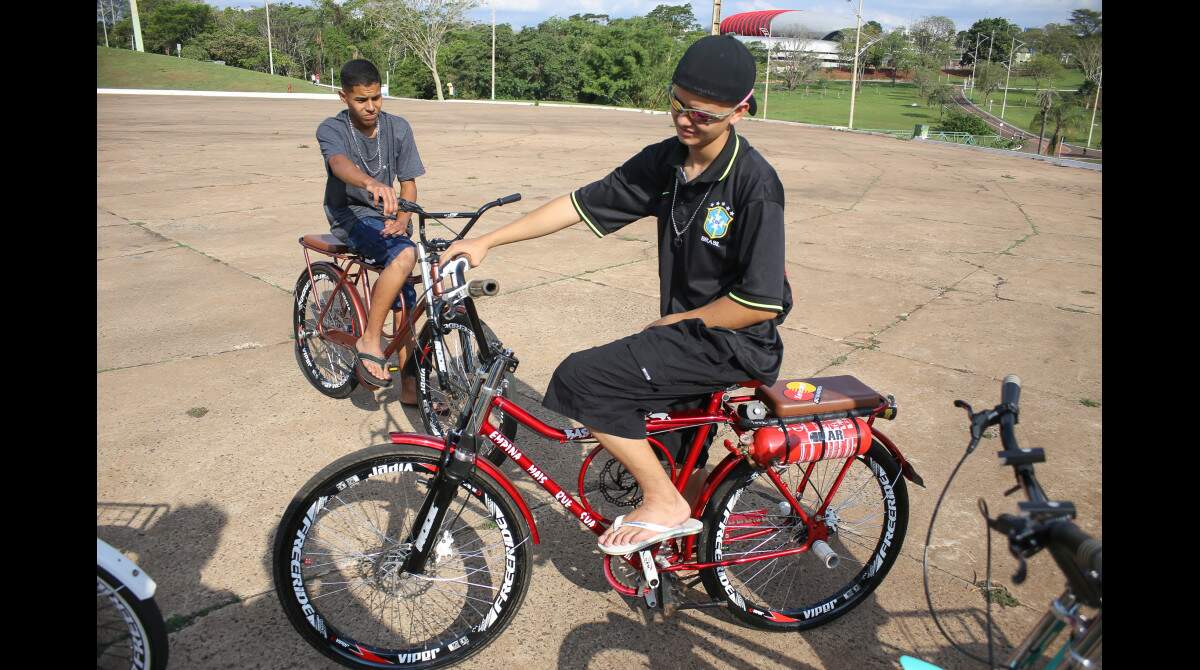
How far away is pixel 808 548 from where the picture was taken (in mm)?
2961

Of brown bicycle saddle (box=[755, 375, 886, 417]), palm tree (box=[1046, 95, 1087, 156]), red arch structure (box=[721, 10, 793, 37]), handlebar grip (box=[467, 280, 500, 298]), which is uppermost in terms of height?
red arch structure (box=[721, 10, 793, 37])

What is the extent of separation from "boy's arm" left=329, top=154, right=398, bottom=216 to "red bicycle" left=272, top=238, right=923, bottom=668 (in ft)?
4.67

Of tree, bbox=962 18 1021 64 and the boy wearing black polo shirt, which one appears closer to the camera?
the boy wearing black polo shirt

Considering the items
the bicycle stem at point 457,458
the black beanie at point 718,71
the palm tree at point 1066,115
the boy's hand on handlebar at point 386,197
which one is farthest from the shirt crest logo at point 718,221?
the palm tree at point 1066,115

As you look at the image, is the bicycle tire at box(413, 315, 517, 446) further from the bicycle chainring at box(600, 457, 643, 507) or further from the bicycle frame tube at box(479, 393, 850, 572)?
the bicycle frame tube at box(479, 393, 850, 572)

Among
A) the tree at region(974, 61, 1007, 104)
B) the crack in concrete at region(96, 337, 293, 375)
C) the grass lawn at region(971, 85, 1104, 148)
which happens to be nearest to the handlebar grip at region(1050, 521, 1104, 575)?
the crack in concrete at region(96, 337, 293, 375)

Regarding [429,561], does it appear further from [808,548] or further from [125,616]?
[808,548]

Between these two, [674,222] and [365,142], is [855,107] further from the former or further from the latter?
[674,222]

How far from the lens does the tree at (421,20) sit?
65750mm

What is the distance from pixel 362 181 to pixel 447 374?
115 cm

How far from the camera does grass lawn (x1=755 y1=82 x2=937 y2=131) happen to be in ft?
197

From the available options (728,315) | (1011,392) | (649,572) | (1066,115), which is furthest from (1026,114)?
(1011,392)

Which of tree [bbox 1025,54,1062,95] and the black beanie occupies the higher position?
tree [bbox 1025,54,1062,95]
